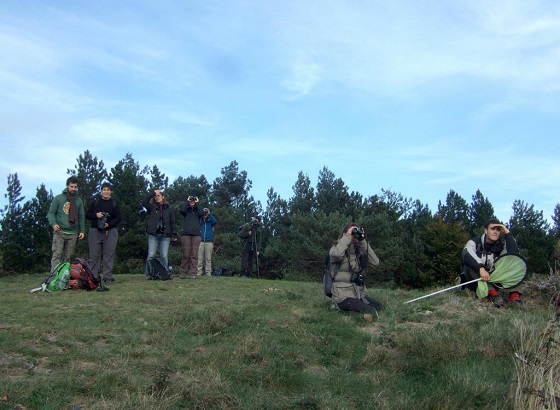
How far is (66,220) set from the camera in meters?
10.0

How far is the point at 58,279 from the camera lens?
920 centimetres

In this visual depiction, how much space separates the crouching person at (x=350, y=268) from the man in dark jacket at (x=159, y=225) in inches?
192

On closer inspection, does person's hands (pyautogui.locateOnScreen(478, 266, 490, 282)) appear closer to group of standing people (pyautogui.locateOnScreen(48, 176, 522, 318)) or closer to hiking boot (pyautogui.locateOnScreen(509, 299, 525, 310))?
group of standing people (pyautogui.locateOnScreen(48, 176, 522, 318))

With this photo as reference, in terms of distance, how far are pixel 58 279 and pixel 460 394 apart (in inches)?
274

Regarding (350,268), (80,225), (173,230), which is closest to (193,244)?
(173,230)

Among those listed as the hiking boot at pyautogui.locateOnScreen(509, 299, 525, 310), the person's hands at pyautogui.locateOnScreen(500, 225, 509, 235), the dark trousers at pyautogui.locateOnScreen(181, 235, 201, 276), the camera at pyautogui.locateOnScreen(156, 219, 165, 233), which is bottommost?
the hiking boot at pyautogui.locateOnScreen(509, 299, 525, 310)

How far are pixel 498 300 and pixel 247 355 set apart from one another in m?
4.89

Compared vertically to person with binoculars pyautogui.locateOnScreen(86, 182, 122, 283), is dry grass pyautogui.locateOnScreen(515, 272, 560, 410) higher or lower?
lower

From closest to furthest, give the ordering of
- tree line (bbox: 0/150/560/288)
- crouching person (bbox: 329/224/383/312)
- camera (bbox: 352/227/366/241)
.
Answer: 1. crouching person (bbox: 329/224/383/312)
2. camera (bbox: 352/227/366/241)
3. tree line (bbox: 0/150/560/288)

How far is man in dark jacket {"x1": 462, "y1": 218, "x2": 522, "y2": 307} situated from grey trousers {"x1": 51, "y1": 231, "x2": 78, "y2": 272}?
6.91 metres

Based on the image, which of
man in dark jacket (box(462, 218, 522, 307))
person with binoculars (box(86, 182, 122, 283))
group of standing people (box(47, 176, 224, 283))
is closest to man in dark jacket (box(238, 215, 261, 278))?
group of standing people (box(47, 176, 224, 283))

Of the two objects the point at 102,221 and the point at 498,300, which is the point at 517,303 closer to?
the point at 498,300

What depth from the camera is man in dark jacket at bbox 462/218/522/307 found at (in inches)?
340

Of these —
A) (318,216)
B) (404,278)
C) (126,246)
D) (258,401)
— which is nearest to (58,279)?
(258,401)
